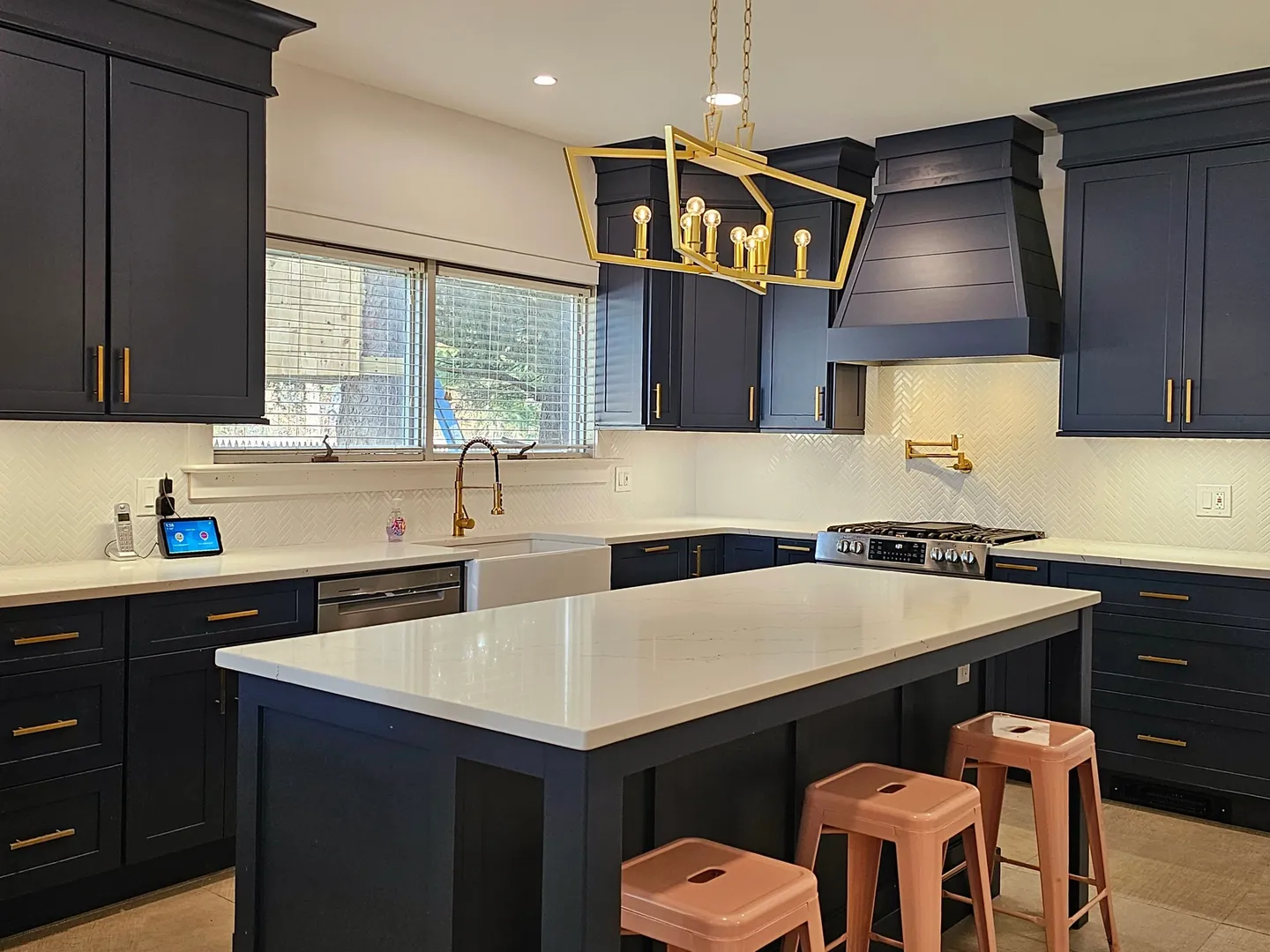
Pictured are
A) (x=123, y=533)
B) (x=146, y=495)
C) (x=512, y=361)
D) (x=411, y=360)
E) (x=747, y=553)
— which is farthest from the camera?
(x=747, y=553)

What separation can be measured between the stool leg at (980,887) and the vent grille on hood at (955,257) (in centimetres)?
254

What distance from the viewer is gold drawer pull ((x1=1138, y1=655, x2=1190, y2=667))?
14.0ft

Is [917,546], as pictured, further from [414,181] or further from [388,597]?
[414,181]

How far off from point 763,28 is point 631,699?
2653 mm

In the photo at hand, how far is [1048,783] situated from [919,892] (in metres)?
0.66

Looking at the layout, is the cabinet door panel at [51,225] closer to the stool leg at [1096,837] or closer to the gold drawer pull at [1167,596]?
the stool leg at [1096,837]

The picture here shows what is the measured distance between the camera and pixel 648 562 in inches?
206

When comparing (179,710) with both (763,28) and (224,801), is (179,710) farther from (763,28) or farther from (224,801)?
(763,28)

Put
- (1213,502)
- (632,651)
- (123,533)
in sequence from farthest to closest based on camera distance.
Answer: (1213,502), (123,533), (632,651)

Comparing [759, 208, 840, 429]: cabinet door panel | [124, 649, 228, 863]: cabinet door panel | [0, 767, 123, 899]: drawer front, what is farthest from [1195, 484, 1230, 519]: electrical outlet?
[0, 767, 123, 899]: drawer front

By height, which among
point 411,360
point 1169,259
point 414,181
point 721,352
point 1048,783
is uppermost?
point 414,181

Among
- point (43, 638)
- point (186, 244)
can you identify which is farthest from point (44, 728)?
point (186, 244)

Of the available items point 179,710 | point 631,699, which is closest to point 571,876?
point 631,699

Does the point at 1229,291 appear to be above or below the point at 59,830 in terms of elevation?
above
